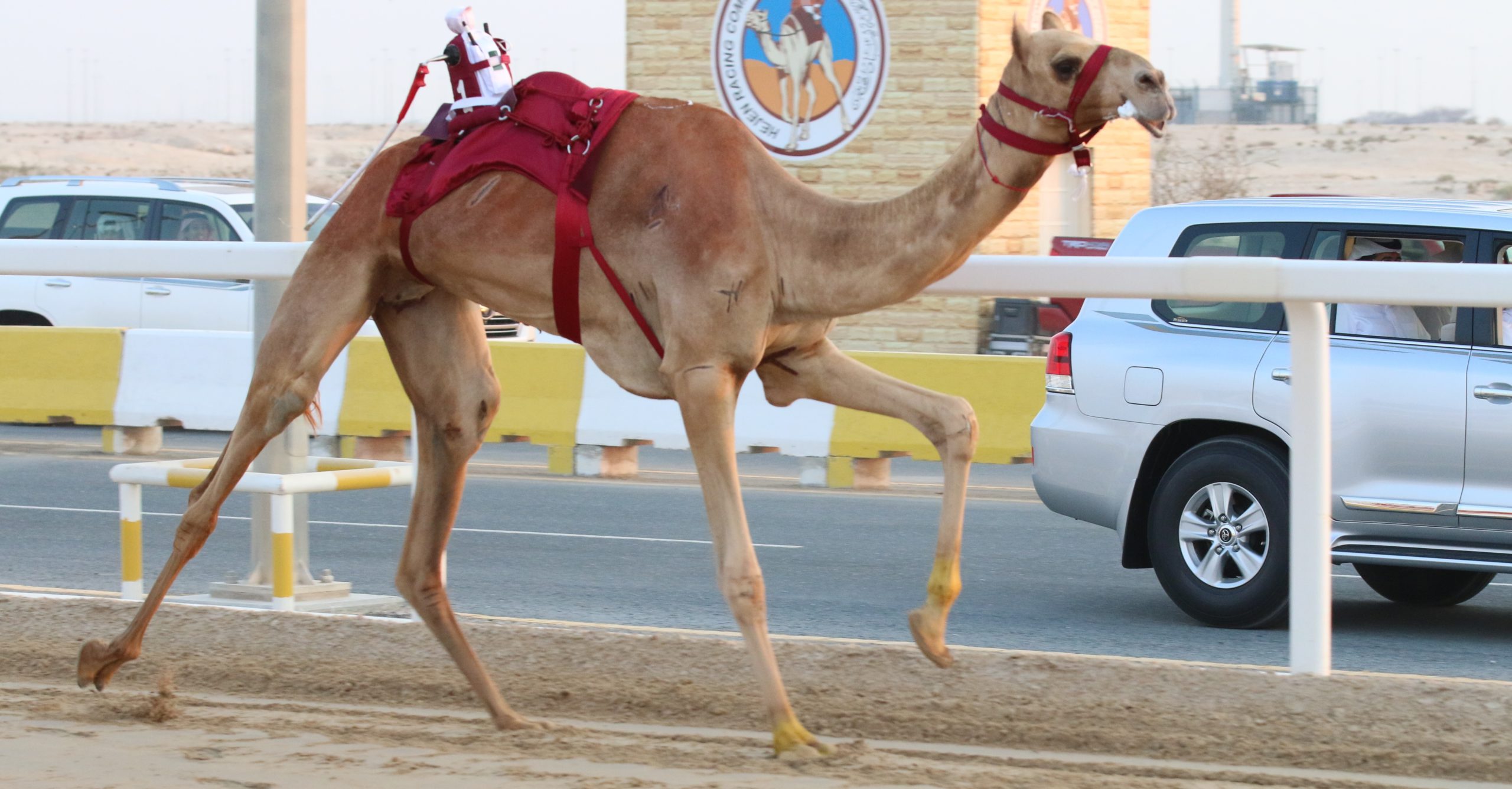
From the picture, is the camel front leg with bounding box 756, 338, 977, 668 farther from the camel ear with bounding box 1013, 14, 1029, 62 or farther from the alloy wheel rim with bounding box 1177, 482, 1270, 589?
the alloy wheel rim with bounding box 1177, 482, 1270, 589

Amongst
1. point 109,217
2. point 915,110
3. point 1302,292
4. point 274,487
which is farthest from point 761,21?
point 1302,292

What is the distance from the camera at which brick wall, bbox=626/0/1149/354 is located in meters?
21.9

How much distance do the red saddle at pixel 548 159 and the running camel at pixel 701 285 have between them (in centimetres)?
3

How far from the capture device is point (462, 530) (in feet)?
38.7

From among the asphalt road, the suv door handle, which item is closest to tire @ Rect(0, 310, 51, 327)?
the asphalt road

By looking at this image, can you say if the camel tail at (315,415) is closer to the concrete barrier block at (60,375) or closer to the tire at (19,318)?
the concrete barrier block at (60,375)

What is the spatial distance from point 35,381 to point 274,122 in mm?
9556

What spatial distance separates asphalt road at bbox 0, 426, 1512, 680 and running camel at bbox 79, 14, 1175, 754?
10.2 ft

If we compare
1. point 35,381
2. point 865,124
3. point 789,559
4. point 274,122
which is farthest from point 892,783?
point 865,124

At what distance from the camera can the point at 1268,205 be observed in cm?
916

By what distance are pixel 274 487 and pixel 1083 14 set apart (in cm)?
1831

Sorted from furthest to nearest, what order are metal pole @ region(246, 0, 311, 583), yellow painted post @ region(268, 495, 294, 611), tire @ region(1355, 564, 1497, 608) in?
tire @ region(1355, 564, 1497, 608) → metal pole @ region(246, 0, 311, 583) → yellow painted post @ region(268, 495, 294, 611)

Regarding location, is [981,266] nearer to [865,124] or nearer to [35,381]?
[35,381]

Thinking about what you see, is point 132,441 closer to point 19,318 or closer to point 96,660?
point 19,318
